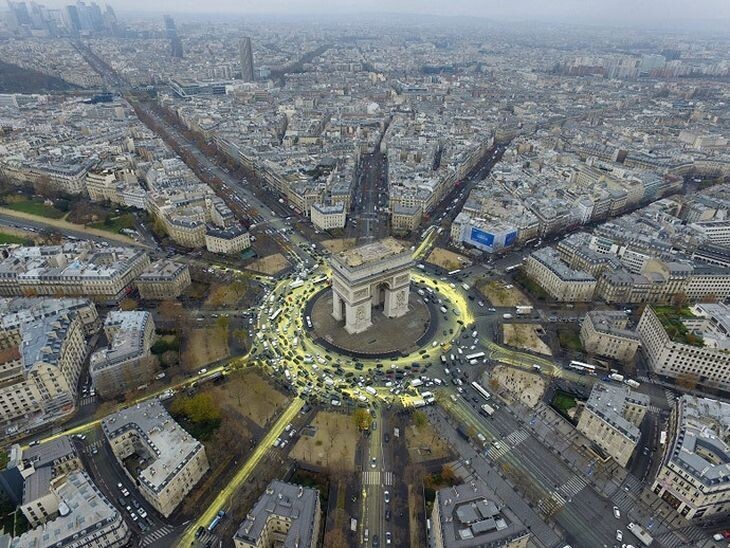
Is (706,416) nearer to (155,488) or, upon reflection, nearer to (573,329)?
(573,329)

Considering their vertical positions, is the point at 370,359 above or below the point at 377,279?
below

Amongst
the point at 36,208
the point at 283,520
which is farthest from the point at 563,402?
the point at 36,208

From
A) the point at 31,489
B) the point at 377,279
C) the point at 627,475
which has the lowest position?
the point at 627,475

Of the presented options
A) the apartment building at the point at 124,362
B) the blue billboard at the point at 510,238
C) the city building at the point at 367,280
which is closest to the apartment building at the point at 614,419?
the city building at the point at 367,280

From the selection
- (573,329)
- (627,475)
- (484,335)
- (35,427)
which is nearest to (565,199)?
(573,329)

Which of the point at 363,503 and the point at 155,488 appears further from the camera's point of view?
the point at 363,503

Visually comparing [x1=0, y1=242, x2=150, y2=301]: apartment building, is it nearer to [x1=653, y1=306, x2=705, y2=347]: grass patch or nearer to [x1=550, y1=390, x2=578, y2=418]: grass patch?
[x1=550, y1=390, x2=578, y2=418]: grass patch

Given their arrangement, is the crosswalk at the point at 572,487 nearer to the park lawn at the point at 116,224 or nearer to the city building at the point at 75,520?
the city building at the point at 75,520
